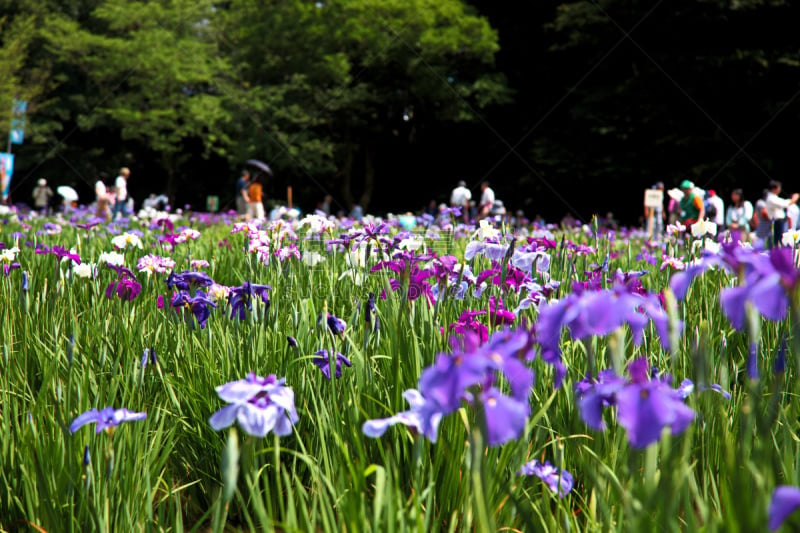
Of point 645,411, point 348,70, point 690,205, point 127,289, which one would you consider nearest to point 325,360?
point 645,411

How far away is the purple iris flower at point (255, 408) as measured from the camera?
3.36 feet

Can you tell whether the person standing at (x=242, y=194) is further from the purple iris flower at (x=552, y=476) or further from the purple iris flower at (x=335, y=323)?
the purple iris flower at (x=552, y=476)

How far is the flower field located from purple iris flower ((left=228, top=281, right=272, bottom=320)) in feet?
0.05

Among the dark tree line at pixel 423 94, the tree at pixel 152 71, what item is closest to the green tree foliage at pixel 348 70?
the dark tree line at pixel 423 94

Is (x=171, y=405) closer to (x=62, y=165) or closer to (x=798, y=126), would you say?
(x=798, y=126)

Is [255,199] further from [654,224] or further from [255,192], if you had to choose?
[654,224]

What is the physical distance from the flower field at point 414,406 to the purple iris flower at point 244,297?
16mm

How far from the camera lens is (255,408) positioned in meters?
1.03

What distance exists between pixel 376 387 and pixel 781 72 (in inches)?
864

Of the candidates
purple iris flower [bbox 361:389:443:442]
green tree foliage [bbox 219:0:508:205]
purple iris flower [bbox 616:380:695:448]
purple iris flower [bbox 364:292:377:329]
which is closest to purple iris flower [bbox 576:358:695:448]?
purple iris flower [bbox 616:380:695:448]

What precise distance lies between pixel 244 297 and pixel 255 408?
127 cm

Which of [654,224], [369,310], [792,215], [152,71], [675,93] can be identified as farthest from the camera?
[152,71]

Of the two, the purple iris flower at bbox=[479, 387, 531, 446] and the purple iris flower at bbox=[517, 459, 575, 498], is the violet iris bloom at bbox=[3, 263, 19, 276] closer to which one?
the purple iris flower at bbox=[517, 459, 575, 498]

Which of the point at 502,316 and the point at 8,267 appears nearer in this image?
the point at 502,316
